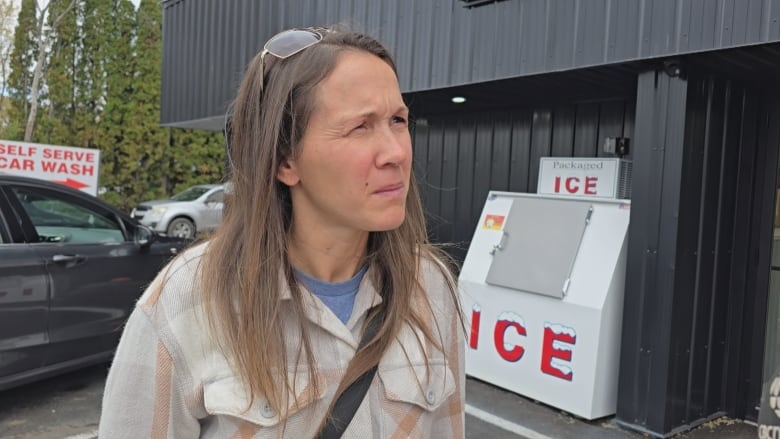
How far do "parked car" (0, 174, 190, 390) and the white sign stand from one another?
129 inches

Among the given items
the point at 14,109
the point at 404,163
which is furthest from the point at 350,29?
the point at 14,109

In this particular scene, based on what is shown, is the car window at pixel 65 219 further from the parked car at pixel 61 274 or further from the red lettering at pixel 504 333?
the red lettering at pixel 504 333

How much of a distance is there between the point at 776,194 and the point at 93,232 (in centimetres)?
498

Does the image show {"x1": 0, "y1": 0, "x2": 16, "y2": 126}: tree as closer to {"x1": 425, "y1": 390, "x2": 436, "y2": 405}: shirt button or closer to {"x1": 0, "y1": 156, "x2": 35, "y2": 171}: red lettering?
{"x1": 0, "y1": 156, "x2": 35, "y2": 171}: red lettering

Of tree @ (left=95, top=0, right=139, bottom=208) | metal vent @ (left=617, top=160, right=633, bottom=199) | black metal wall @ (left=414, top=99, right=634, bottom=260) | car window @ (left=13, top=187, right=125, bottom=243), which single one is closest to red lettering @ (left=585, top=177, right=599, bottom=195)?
metal vent @ (left=617, top=160, right=633, bottom=199)

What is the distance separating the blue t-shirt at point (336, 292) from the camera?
1.27m

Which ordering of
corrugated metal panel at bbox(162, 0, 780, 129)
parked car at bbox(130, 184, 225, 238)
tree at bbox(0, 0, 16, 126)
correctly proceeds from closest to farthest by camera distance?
corrugated metal panel at bbox(162, 0, 780, 129) → parked car at bbox(130, 184, 225, 238) → tree at bbox(0, 0, 16, 126)

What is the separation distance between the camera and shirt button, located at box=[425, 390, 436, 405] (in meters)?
1.32

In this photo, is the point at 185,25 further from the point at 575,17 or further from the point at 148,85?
the point at 148,85

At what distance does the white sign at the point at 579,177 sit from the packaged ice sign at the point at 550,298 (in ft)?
0.98

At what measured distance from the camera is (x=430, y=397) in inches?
52.2

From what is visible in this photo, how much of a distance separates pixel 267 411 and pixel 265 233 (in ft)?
1.09

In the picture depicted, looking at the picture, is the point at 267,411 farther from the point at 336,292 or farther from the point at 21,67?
the point at 21,67

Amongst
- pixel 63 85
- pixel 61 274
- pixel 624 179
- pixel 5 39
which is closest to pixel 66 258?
pixel 61 274
